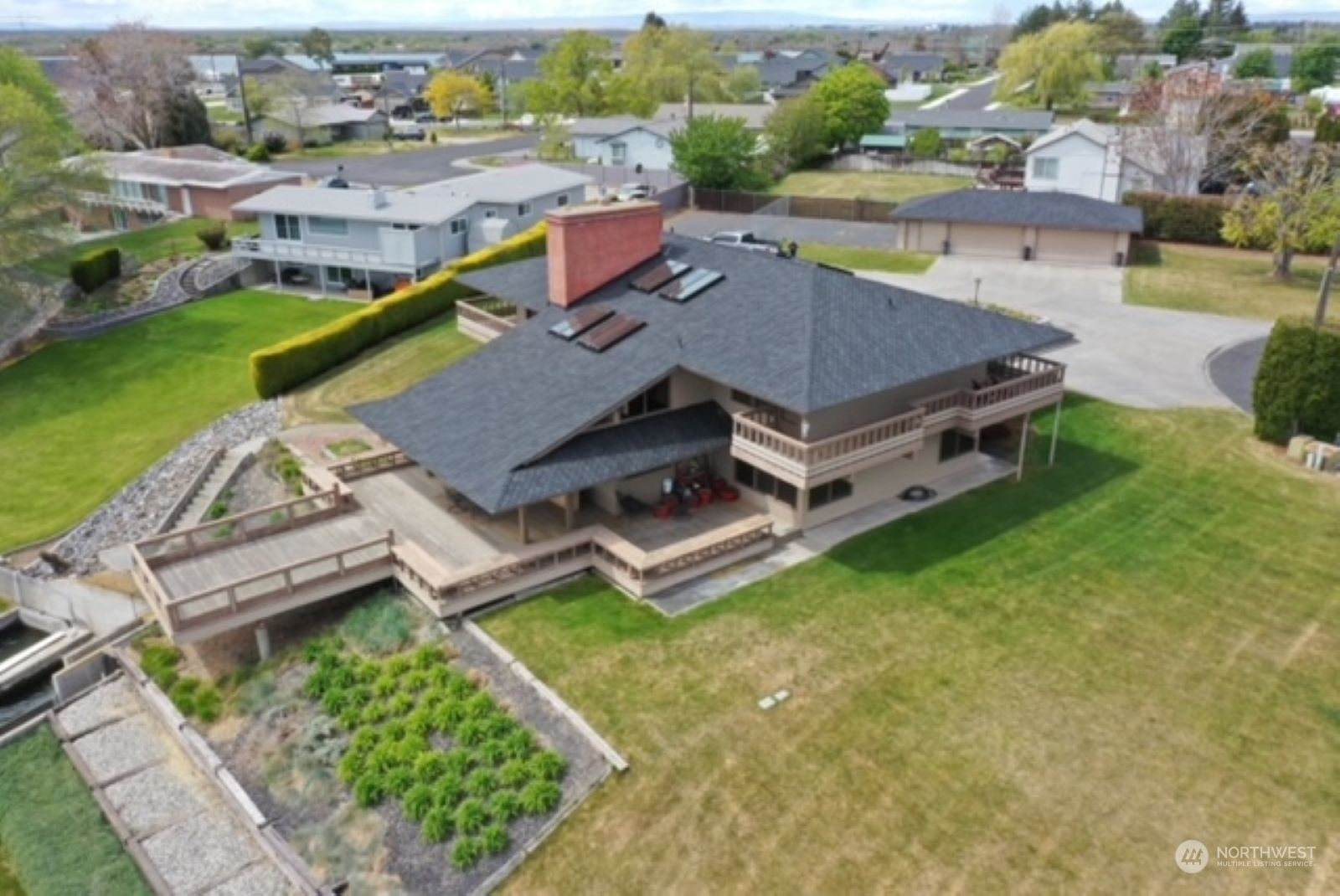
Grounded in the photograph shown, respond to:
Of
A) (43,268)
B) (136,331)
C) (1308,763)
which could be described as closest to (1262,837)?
(1308,763)

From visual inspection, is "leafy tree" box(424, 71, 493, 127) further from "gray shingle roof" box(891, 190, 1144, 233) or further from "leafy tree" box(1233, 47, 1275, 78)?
"leafy tree" box(1233, 47, 1275, 78)

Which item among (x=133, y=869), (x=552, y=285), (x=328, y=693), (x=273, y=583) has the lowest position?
(x=133, y=869)

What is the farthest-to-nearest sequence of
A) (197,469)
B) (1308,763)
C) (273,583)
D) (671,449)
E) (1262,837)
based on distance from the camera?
(197,469) → (671,449) → (273,583) → (1308,763) → (1262,837)

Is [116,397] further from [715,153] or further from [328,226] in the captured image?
[715,153]

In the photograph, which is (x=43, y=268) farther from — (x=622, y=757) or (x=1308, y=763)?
(x=1308, y=763)

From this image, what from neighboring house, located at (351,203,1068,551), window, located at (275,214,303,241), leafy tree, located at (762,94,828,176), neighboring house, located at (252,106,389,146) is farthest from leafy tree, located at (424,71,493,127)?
neighboring house, located at (351,203,1068,551)

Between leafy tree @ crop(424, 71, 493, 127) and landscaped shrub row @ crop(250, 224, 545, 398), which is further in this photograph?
leafy tree @ crop(424, 71, 493, 127)
